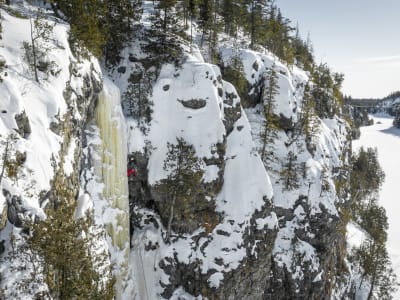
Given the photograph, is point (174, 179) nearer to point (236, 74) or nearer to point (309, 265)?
point (236, 74)

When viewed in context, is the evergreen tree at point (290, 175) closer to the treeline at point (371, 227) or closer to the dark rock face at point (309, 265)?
the dark rock face at point (309, 265)

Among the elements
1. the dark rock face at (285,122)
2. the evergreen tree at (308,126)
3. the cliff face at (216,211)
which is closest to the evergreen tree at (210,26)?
the cliff face at (216,211)

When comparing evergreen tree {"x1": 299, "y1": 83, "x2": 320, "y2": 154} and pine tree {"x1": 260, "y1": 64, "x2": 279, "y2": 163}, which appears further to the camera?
evergreen tree {"x1": 299, "y1": 83, "x2": 320, "y2": 154}

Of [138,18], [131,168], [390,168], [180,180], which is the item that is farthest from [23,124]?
[390,168]

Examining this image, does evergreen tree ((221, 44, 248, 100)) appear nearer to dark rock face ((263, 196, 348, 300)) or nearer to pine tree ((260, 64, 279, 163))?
pine tree ((260, 64, 279, 163))

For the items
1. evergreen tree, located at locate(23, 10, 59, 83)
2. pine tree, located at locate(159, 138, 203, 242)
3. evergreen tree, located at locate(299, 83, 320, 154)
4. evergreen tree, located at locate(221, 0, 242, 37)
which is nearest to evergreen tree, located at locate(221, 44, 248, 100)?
evergreen tree, located at locate(299, 83, 320, 154)
